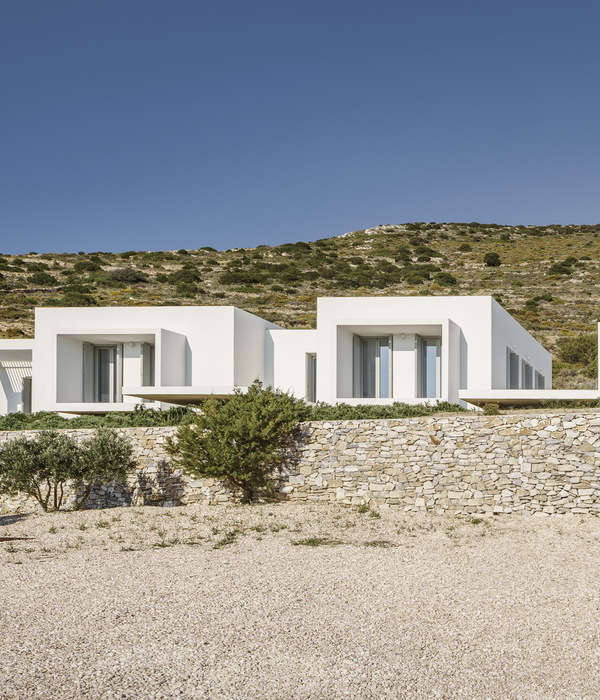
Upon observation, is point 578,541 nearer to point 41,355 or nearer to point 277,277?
point 41,355

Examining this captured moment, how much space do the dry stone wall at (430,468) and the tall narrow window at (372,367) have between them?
206 inches

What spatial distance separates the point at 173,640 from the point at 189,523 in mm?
7900

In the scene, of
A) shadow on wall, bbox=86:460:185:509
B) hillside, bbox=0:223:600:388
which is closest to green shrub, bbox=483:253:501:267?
hillside, bbox=0:223:600:388

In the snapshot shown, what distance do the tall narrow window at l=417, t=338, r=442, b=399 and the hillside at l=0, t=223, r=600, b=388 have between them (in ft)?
60.1

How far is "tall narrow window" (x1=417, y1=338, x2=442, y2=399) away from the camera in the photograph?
21609 mm

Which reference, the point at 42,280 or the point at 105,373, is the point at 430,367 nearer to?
the point at 105,373

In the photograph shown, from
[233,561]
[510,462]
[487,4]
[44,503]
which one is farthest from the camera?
[487,4]

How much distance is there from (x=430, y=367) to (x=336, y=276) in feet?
117

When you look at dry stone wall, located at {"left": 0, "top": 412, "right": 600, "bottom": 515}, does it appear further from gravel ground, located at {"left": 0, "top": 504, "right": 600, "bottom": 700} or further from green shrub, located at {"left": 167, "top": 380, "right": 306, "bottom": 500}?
gravel ground, located at {"left": 0, "top": 504, "right": 600, "bottom": 700}

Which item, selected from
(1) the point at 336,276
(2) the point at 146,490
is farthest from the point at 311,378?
(1) the point at 336,276

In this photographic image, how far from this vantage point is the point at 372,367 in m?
22.2

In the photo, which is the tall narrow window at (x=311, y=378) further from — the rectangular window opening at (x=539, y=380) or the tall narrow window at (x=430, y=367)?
the rectangular window opening at (x=539, y=380)

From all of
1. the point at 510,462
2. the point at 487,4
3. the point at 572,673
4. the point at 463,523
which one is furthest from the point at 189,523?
the point at 487,4

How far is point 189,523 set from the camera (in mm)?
14828
